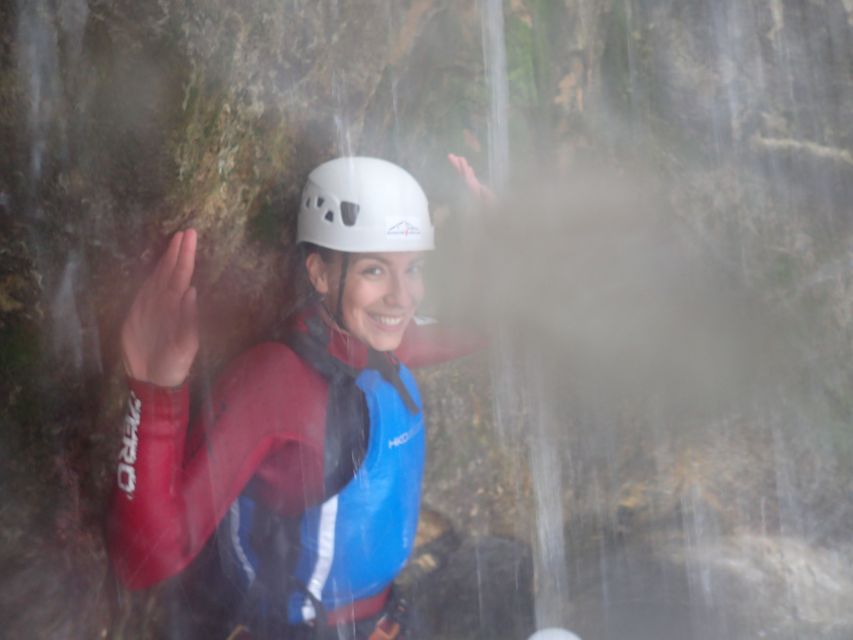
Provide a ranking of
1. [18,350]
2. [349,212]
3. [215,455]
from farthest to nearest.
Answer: [349,212]
[215,455]
[18,350]

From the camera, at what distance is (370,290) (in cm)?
215

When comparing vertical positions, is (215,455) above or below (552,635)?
above

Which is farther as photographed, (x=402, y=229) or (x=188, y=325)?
(x=402, y=229)

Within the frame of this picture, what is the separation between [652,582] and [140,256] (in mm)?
2075

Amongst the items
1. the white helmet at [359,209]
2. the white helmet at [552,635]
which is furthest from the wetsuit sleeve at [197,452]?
the white helmet at [552,635]

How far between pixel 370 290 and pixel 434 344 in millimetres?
405

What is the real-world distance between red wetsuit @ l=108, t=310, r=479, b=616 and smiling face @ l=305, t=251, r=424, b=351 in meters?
0.05

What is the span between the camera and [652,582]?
281 cm

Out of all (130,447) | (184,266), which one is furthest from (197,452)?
(184,266)

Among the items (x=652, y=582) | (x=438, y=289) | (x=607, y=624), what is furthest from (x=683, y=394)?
(x=438, y=289)

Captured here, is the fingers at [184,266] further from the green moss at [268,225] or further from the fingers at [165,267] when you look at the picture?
the green moss at [268,225]

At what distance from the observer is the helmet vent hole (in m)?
2.10

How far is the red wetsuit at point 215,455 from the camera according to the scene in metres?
1.87

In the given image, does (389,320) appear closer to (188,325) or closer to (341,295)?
(341,295)
